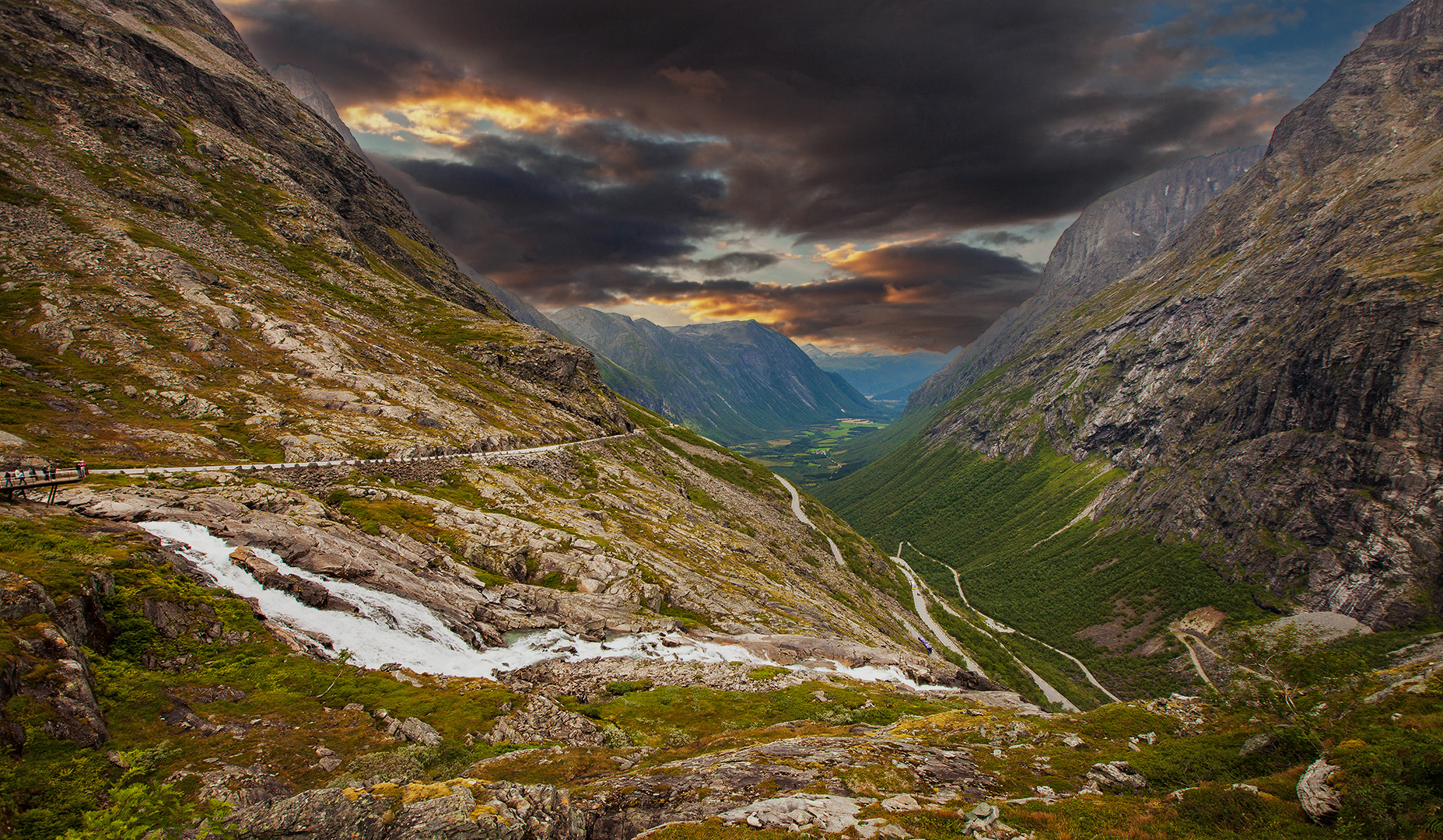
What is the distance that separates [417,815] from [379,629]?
2645 cm

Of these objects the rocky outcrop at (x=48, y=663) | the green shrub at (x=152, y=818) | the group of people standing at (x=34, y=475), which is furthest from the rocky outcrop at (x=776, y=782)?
the group of people standing at (x=34, y=475)

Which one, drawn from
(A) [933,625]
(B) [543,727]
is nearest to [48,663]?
(B) [543,727]

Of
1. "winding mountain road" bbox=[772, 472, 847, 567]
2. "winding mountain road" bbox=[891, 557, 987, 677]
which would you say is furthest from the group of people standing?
"winding mountain road" bbox=[772, 472, 847, 567]

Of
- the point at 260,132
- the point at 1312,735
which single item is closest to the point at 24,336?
the point at 1312,735

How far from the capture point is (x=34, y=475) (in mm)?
35938

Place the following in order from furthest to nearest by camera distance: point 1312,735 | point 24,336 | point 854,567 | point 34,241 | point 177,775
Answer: point 854,567, point 34,241, point 24,336, point 1312,735, point 177,775

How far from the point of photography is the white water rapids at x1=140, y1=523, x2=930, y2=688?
3431 centimetres

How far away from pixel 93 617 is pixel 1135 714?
205 feet

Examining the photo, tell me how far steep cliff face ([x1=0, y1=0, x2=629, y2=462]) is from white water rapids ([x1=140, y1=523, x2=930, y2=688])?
25.5 m

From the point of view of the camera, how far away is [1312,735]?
22.2 meters

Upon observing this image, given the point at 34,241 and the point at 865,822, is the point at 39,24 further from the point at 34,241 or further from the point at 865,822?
the point at 865,822

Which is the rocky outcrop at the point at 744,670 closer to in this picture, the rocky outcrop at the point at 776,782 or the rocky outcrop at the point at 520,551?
the rocky outcrop at the point at 520,551

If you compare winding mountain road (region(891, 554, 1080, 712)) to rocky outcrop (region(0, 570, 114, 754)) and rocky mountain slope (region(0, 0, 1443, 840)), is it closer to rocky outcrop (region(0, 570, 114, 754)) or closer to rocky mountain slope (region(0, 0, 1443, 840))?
rocky mountain slope (region(0, 0, 1443, 840))

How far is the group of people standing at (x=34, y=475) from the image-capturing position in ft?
110
